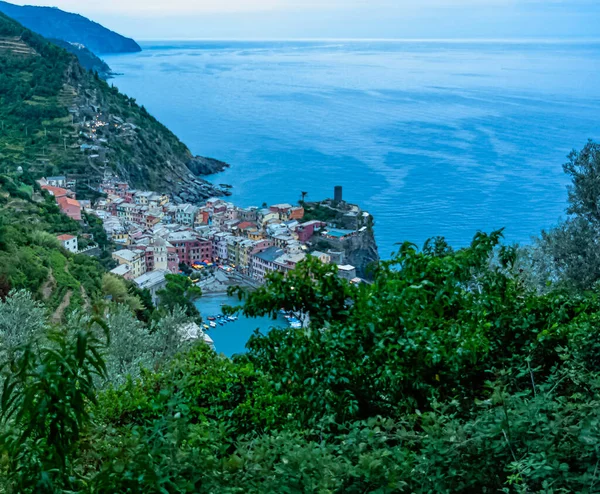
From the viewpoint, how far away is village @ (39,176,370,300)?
49.3 feet

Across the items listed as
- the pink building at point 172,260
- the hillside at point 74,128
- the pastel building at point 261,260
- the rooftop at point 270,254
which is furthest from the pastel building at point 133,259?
the hillside at point 74,128

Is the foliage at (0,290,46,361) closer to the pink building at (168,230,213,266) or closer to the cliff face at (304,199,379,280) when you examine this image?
the cliff face at (304,199,379,280)

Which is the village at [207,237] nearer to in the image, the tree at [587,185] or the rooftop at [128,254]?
the rooftop at [128,254]

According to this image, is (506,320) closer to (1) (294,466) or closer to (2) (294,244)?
(1) (294,466)

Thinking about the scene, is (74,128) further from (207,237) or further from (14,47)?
(207,237)

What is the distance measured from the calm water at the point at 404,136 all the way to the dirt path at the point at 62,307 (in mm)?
11230

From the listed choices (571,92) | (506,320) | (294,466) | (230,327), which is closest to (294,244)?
(230,327)

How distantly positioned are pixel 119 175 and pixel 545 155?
720 inches

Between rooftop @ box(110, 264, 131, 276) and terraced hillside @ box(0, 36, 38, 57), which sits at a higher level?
terraced hillside @ box(0, 36, 38, 57)

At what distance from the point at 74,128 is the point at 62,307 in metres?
21.7

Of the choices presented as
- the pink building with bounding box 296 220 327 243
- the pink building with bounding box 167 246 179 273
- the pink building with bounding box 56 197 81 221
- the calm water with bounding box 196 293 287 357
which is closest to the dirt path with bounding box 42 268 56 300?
the calm water with bounding box 196 293 287 357

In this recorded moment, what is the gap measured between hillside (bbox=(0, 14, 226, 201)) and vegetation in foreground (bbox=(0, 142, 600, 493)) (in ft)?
69.9

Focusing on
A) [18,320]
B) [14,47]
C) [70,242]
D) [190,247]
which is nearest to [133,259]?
[70,242]

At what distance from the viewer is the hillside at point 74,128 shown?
2400 cm
